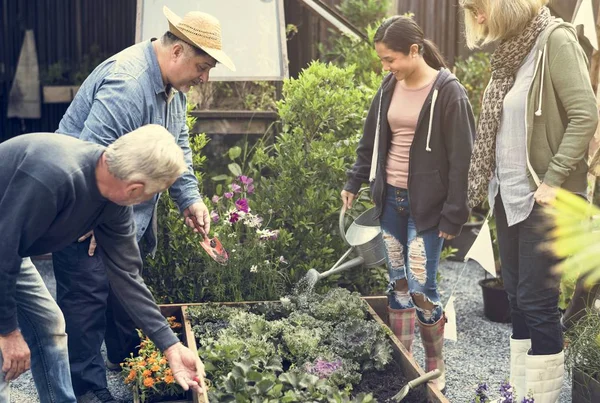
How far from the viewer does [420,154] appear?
12.2 ft

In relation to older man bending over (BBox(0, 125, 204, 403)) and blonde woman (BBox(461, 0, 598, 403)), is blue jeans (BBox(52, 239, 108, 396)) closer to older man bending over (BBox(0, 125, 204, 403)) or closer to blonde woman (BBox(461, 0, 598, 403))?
older man bending over (BBox(0, 125, 204, 403))

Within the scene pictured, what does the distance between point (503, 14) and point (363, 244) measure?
1.73 meters

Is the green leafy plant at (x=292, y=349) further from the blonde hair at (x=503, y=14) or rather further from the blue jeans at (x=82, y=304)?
the blonde hair at (x=503, y=14)

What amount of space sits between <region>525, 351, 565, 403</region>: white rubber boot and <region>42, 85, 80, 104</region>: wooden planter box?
18.1 ft

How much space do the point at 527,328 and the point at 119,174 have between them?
2009 millimetres

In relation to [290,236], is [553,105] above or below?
above

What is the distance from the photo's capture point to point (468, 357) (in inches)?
185

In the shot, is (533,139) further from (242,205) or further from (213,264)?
(213,264)

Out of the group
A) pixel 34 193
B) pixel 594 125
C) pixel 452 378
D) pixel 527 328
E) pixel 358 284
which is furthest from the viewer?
pixel 358 284

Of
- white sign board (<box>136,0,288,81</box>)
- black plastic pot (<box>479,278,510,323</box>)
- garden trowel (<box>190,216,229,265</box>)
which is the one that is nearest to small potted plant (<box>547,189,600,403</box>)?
garden trowel (<box>190,216,229,265</box>)

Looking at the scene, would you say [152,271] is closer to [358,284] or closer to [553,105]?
[358,284]

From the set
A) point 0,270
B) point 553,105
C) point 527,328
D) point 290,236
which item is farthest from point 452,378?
point 0,270

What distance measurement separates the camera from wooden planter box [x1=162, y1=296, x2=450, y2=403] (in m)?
3.29

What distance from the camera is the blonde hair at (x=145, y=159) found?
252 cm
